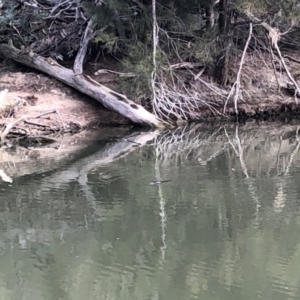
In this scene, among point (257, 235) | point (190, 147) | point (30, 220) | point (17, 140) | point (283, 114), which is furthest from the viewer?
point (283, 114)

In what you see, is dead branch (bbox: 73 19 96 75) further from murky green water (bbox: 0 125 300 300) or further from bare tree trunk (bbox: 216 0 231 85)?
murky green water (bbox: 0 125 300 300)

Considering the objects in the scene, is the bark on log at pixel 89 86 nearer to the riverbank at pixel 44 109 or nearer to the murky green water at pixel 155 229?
the riverbank at pixel 44 109

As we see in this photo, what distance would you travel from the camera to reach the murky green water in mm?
4211

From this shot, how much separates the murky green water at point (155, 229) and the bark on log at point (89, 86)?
2.68 meters

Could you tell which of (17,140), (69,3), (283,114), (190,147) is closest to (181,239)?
(190,147)

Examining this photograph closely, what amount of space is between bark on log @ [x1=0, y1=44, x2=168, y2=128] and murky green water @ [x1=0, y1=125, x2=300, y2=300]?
268 cm

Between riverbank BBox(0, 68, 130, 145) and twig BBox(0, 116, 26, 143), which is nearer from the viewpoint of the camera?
twig BBox(0, 116, 26, 143)

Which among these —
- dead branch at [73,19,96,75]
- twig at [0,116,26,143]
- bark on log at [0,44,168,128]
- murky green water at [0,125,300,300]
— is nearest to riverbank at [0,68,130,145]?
twig at [0,116,26,143]

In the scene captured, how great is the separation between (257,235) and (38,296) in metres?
2.12

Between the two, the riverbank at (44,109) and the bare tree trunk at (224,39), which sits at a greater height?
the bare tree trunk at (224,39)

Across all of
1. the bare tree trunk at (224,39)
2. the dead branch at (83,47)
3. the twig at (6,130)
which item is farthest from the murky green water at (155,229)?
the dead branch at (83,47)

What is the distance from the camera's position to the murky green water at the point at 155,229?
4211 millimetres

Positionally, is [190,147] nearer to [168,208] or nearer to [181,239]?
[168,208]

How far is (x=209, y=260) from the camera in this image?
15.0 ft
